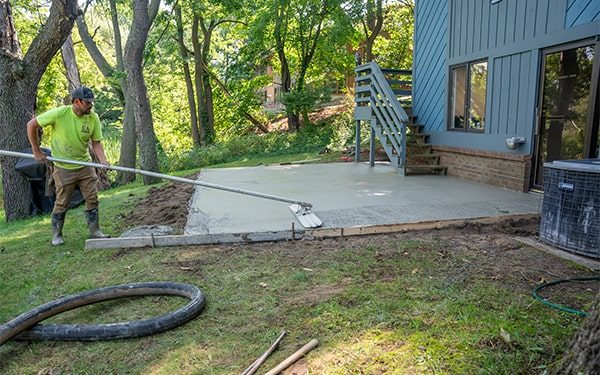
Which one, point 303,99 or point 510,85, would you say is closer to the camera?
point 510,85

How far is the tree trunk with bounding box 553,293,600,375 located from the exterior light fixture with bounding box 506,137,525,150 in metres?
4.90

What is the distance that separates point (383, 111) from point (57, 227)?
5916mm

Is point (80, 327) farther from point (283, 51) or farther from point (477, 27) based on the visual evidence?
point (283, 51)

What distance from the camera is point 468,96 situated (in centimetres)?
712

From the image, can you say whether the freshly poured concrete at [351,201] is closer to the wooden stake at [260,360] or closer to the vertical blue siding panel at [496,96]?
the vertical blue siding panel at [496,96]

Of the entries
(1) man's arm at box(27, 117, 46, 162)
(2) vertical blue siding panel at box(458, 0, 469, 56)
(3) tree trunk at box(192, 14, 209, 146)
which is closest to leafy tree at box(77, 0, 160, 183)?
(3) tree trunk at box(192, 14, 209, 146)

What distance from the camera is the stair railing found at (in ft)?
24.5

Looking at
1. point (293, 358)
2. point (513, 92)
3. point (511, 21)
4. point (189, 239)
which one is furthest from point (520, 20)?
point (293, 358)

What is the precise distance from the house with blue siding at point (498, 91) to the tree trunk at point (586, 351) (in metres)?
4.29

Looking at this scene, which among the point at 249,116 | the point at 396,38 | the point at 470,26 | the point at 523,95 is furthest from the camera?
the point at 249,116

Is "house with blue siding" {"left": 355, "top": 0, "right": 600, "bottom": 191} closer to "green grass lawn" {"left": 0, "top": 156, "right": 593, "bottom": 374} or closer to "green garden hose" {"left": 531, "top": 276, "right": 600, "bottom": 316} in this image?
"green grass lawn" {"left": 0, "top": 156, "right": 593, "bottom": 374}

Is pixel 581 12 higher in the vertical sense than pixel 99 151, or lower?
higher

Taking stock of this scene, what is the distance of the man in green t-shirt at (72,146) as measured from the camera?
3842mm

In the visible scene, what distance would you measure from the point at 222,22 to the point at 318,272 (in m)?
16.3
